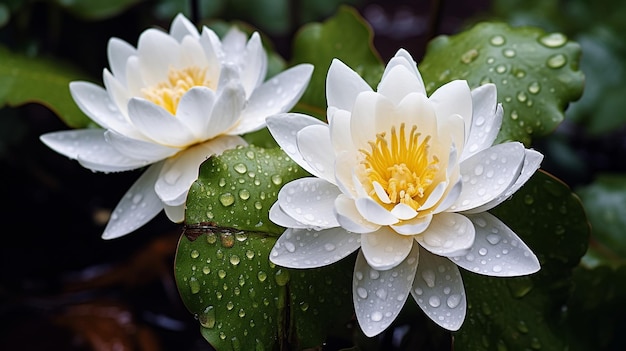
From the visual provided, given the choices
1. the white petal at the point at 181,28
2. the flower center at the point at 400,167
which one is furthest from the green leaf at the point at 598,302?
the white petal at the point at 181,28

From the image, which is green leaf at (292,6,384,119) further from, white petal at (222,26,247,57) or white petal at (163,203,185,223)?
white petal at (163,203,185,223)

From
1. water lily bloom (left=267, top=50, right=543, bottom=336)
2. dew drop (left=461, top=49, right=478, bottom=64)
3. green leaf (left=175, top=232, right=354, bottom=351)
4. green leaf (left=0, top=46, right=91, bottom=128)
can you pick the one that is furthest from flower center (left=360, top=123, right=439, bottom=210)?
green leaf (left=0, top=46, right=91, bottom=128)

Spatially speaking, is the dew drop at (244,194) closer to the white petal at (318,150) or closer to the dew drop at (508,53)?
the white petal at (318,150)

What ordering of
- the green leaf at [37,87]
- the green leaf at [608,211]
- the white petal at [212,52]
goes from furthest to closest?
the green leaf at [608,211] < the green leaf at [37,87] < the white petal at [212,52]

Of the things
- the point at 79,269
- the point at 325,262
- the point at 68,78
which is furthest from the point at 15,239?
the point at 325,262

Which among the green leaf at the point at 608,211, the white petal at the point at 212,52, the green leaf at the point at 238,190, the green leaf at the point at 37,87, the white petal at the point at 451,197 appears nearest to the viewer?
the white petal at the point at 451,197

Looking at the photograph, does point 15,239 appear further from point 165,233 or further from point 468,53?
point 468,53

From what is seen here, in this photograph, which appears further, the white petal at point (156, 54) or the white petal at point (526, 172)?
the white petal at point (156, 54)
